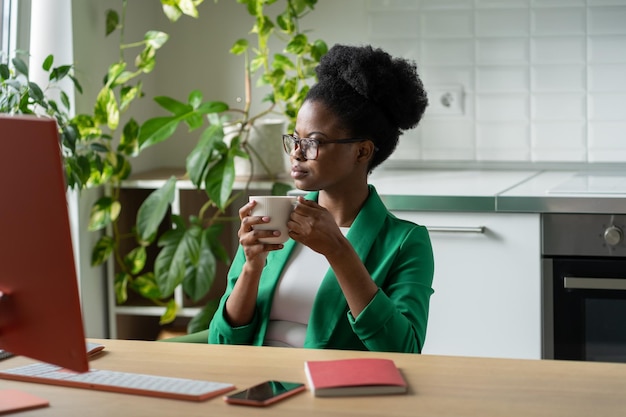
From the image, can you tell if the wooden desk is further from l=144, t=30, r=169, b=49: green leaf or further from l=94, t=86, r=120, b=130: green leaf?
l=144, t=30, r=169, b=49: green leaf

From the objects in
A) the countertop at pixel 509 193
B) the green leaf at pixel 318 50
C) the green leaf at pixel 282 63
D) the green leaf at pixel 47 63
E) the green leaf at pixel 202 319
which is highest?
the green leaf at pixel 318 50

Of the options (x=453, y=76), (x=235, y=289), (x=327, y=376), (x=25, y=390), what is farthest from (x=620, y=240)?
(x=25, y=390)

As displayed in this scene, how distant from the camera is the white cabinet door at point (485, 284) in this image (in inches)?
113

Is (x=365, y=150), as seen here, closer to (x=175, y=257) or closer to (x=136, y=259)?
(x=175, y=257)

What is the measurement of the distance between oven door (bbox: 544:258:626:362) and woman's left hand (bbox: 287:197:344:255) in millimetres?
1245

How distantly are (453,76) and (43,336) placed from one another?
256cm

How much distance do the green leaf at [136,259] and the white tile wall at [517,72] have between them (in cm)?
99

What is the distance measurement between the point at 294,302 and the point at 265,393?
622 mm

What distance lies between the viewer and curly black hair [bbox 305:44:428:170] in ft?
6.73

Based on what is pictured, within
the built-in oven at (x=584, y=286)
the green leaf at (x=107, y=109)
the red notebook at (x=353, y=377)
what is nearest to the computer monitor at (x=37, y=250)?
the red notebook at (x=353, y=377)

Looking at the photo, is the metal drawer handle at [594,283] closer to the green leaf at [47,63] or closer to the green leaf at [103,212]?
the green leaf at [103,212]

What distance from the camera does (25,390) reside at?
1.44 metres

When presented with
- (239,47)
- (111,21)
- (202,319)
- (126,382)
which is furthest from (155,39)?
(126,382)

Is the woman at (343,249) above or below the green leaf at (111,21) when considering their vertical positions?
below
